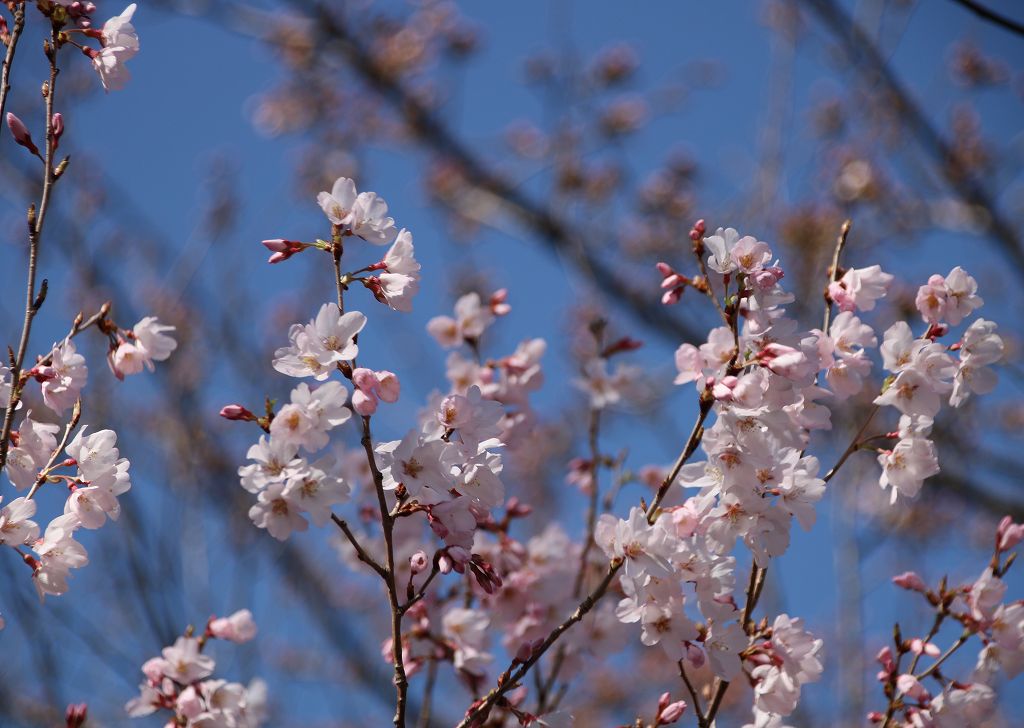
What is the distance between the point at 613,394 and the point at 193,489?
293cm

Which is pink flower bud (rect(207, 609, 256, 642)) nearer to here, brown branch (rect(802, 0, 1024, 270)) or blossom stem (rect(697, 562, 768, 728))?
blossom stem (rect(697, 562, 768, 728))

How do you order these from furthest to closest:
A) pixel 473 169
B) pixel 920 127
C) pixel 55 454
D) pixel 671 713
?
pixel 473 169 < pixel 920 127 < pixel 671 713 < pixel 55 454

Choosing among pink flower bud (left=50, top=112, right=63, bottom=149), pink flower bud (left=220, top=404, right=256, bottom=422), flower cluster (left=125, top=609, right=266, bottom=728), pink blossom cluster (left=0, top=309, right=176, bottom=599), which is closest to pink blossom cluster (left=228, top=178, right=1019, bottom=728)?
pink flower bud (left=220, top=404, right=256, bottom=422)

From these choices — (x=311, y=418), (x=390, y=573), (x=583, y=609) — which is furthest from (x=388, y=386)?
(x=583, y=609)

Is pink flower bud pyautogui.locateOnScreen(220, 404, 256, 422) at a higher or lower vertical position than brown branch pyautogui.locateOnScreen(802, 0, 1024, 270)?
lower

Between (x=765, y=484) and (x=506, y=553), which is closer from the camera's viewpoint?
(x=765, y=484)

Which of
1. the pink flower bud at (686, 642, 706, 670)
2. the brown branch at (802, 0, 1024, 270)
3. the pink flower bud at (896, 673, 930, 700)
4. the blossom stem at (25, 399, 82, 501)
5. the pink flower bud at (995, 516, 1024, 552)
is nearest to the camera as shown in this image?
Answer: the blossom stem at (25, 399, 82, 501)

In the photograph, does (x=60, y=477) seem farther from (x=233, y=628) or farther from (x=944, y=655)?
(x=944, y=655)

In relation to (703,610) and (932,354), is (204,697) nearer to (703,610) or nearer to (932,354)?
(703,610)

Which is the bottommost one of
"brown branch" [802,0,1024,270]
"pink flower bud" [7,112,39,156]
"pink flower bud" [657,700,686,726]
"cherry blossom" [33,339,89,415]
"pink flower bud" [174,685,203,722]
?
"pink flower bud" [657,700,686,726]

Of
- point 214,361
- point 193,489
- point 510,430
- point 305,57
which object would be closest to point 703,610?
point 510,430

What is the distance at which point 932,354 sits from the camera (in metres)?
1.96

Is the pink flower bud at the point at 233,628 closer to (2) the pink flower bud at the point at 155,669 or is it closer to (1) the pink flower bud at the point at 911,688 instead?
Result: (2) the pink flower bud at the point at 155,669

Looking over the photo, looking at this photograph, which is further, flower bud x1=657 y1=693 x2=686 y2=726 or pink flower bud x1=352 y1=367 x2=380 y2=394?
flower bud x1=657 y1=693 x2=686 y2=726
